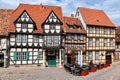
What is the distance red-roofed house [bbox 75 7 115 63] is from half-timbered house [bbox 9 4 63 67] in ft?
25.6

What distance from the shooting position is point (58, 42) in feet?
133

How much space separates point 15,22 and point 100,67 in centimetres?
1648

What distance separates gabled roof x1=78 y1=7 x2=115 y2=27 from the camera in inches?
1855

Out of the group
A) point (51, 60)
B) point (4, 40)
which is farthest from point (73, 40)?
point (4, 40)

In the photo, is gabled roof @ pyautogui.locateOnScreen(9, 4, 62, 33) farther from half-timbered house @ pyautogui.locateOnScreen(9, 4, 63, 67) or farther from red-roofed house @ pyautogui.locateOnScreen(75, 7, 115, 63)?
red-roofed house @ pyautogui.locateOnScreen(75, 7, 115, 63)

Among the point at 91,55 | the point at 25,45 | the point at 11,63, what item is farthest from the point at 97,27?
the point at 11,63

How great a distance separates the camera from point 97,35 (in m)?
47.0

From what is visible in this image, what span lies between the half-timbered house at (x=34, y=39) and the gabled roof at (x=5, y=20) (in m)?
1.01

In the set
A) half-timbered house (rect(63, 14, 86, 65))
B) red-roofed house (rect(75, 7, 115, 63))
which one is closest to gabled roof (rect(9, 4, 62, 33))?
half-timbered house (rect(63, 14, 86, 65))

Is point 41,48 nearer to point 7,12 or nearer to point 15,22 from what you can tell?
point 15,22

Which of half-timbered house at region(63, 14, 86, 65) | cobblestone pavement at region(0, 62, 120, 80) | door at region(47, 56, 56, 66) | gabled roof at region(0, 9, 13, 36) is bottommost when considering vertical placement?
cobblestone pavement at region(0, 62, 120, 80)

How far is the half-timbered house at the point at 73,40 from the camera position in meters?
43.0

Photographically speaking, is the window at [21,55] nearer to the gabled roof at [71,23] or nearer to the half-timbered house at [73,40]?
the half-timbered house at [73,40]

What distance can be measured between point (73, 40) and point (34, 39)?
26.2 ft
